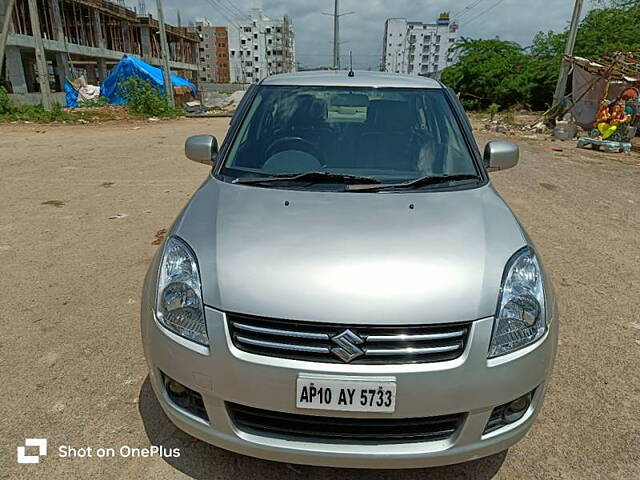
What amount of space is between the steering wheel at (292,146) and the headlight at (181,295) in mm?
1000

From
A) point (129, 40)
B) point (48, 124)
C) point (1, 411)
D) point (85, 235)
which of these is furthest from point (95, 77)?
point (1, 411)

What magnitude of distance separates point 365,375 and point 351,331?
0.15 metres

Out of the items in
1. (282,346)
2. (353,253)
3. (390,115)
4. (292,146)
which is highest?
(390,115)

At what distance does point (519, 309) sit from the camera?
1662 mm

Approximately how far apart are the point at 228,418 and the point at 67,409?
3.64ft

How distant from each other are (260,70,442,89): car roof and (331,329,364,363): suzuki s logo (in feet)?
6.21

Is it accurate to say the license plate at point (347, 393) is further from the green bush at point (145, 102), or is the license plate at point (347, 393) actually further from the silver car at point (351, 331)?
the green bush at point (145, 102)

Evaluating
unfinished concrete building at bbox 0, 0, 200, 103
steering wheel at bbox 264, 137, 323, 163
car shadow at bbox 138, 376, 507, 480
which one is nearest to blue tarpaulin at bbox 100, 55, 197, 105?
unfinished concrete building at bbox 0, 0, 200, 103

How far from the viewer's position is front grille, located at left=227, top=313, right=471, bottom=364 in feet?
4.90

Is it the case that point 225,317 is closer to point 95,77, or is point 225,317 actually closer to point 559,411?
point 559,411

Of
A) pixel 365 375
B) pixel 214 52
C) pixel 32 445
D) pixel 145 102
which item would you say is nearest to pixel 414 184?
pixel 365 375

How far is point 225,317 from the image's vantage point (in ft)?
5.11

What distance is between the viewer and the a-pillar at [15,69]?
23.5 m
